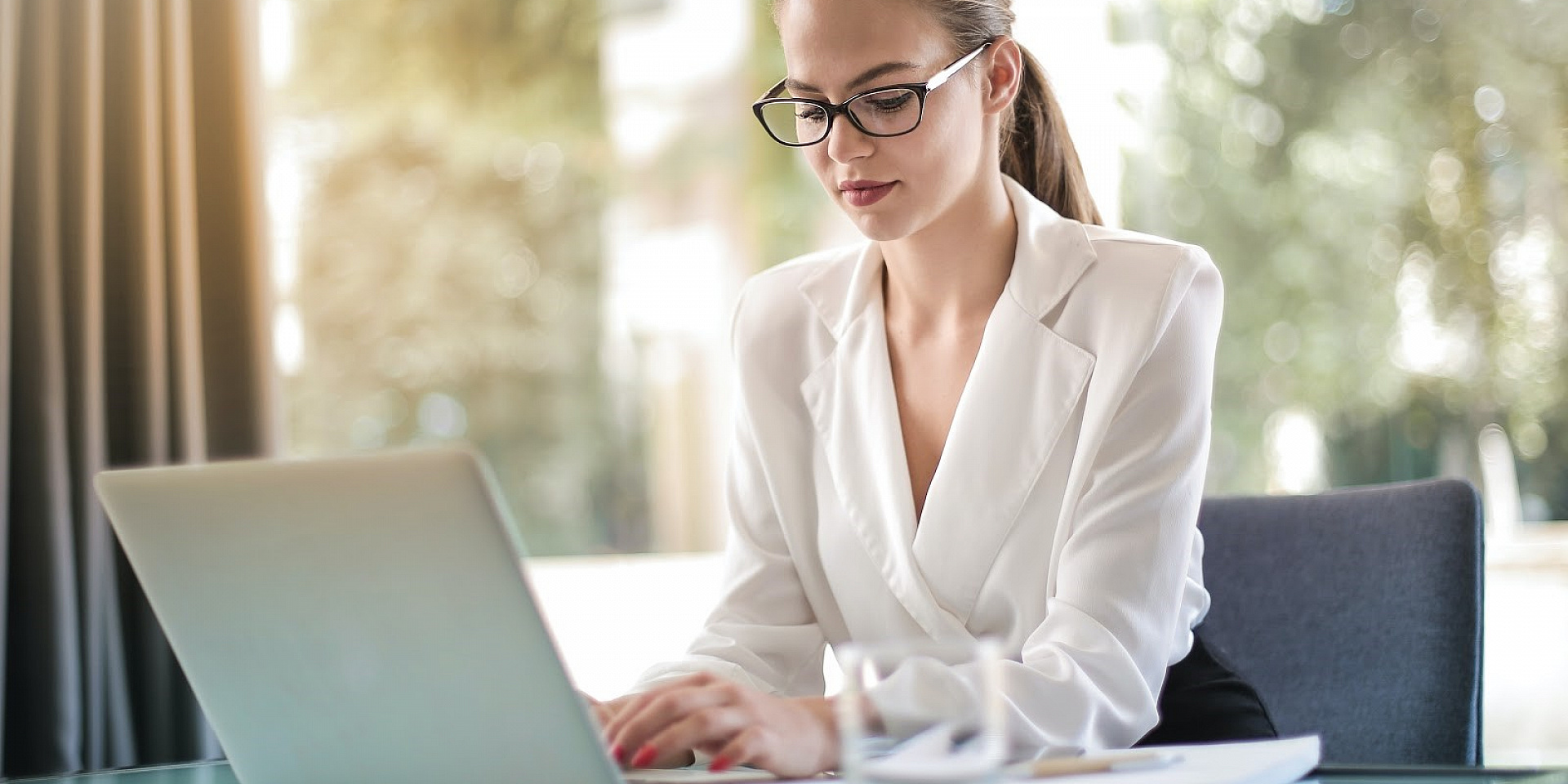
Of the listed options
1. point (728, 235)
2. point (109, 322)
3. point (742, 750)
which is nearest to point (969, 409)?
point (742, 750)

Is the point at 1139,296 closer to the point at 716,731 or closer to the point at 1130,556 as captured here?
the point at 1130,556

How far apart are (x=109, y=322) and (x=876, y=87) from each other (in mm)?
1588

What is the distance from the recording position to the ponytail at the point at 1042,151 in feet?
5.24

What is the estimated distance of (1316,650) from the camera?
1414mm

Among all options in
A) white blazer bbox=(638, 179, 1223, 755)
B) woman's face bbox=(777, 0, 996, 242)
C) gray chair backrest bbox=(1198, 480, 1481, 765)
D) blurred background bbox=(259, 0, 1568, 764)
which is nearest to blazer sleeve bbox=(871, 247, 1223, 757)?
white blazer bbox=(638, 179, 1223, 755)

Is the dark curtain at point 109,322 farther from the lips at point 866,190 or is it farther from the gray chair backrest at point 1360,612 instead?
the gray chair backrest at point 1360,612

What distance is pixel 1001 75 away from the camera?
1483 millimetres

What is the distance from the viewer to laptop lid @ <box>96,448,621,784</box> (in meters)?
0.72

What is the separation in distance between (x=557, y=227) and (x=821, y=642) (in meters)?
2.01

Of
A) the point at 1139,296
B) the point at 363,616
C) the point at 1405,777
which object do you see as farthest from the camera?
the point at 1139,296

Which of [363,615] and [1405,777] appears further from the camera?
[1405,777]

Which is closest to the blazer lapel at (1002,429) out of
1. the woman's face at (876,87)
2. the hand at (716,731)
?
the woman's face at (876,87)

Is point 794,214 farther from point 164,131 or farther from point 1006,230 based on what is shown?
point 1006,230

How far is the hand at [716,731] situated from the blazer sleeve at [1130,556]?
6.3 inches
